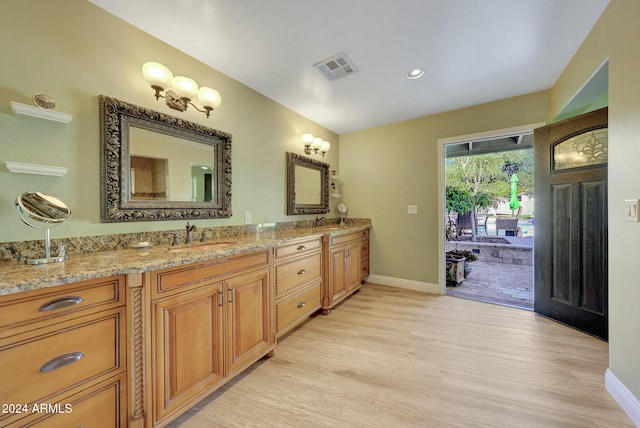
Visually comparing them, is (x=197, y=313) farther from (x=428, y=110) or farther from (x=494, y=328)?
(x=428, y=110)

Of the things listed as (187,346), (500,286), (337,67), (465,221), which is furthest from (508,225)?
(187,346)

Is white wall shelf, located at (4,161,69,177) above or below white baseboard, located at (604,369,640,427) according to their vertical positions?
above

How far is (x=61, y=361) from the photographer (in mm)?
915

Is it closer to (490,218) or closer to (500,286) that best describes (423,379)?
(500,286)

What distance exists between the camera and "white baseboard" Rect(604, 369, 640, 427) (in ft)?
4.07

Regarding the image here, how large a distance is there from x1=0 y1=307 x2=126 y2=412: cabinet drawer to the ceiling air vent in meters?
2.25

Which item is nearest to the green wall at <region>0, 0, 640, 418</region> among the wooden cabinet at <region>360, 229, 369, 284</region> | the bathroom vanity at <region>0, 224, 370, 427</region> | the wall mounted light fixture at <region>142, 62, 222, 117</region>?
the wall mounted light fixture at <region>142, 62, 222, 117</region>

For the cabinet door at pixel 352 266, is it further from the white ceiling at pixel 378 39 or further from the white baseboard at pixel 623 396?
the white baseboard at pixel 623 396

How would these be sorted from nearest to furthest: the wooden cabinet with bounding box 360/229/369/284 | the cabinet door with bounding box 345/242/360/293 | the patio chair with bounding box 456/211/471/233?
the cabinet door with bounding box 345/242/360/293 → the wooden cabinet with bounding box 360/229/369/284 → the patio chair with bounding box 456/211/471/233

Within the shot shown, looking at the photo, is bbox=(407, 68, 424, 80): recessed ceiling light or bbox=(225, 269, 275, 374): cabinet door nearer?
bbox=(225, 269, 275, 374): cabinet door

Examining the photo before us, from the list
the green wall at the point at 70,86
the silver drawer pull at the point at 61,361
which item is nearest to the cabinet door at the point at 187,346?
the silver drawer pull at the point at 61,361

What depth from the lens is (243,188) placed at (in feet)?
7.65

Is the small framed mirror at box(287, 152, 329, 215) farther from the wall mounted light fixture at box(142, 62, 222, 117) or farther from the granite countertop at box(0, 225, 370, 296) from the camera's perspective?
the granite countertop at box(0, 225, 370, 296)

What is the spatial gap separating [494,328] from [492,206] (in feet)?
24.0
